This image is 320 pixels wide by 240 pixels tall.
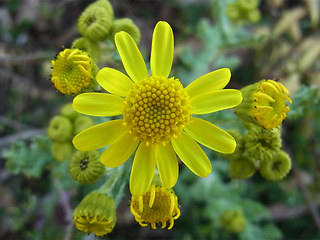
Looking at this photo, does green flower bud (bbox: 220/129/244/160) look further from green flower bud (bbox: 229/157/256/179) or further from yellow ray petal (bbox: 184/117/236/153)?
yellow ray petal (bbox: 184/117/236/153)

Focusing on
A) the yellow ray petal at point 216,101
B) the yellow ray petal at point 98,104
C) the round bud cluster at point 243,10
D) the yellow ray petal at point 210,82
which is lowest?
the yellow ray petal at point 216,101

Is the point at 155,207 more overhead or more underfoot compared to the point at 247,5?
more underfoot

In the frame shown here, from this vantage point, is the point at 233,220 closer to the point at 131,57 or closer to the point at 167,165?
the point at 167,165

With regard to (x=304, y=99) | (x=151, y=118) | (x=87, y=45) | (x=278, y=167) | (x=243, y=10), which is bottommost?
(x=278, y=167)

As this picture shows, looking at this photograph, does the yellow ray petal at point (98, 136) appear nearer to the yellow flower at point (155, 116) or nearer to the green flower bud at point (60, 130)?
the yellow flower at point (155, 116)

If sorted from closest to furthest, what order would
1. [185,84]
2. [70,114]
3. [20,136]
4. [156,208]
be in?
[156,208]
[70,114]
[20,136]
[185,84]

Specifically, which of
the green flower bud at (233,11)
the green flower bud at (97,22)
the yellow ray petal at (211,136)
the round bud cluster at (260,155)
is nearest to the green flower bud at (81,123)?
the green flower bud at (97,22)

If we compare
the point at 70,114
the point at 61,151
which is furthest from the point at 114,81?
the point at 61,151

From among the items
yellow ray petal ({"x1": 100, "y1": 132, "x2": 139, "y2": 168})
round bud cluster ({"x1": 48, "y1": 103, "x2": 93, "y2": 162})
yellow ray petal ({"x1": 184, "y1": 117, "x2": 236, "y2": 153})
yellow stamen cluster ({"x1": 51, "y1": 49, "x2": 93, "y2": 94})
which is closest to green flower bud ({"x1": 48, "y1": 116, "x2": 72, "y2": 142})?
round bud cluster ({"x1": 48, "y1": 103, "x2": 93, "y2": 162})
